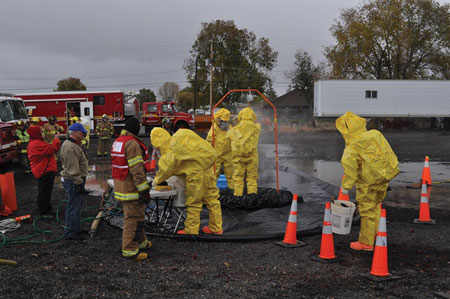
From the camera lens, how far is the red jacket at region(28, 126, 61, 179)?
6934 mm

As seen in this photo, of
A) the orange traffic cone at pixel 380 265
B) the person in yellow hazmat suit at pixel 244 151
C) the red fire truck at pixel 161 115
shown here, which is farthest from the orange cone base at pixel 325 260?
the red fire truck at pixel 161 115

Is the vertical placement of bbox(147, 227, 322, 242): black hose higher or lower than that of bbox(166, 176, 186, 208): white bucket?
lower

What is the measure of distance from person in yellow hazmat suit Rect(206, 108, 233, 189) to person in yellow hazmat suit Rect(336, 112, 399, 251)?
386 cm

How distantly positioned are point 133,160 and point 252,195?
139 inches

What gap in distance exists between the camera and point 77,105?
88.1 ft

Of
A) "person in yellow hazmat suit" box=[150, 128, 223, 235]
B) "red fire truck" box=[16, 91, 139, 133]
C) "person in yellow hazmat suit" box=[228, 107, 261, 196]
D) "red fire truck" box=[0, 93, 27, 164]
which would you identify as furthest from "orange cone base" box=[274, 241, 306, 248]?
"red fire truck" box=[16, 91, 139, 133]

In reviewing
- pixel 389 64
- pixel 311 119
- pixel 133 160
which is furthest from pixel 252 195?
pixel 389 64

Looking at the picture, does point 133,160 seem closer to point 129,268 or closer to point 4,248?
point 129,268

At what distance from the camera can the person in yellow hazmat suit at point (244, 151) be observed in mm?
8031

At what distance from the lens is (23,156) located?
13.5 meters

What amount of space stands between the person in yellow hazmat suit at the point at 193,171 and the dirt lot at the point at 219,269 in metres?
0.42

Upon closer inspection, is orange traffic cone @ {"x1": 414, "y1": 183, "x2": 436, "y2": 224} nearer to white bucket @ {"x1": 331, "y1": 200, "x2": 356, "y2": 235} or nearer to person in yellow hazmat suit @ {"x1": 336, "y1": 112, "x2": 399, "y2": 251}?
person in yellow hazmat suit @ {"x1": 336, "y1": 112, "x2": 399, "y2": 251}

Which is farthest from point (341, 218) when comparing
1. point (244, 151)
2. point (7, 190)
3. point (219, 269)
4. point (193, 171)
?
point (7, 190)

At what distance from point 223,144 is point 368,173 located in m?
4.28
